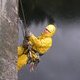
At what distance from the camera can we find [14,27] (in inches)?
227

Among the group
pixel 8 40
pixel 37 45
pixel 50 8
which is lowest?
pixel 50 8

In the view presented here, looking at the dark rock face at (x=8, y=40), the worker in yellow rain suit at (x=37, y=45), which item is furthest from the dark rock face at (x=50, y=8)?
the dark rock face at (x=8, y=40)

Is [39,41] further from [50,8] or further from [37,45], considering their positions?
Answer: [50,8]

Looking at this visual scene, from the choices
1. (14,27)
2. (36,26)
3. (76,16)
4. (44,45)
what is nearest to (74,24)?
(76,16)

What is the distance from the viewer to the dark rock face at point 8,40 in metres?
5.53

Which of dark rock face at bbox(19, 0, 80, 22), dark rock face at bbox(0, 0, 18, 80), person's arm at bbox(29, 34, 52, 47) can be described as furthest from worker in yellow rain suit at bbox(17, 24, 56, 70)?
dark rock face at bbox(19, 0, 80, 22)

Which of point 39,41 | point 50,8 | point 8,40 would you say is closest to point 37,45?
point 39,41

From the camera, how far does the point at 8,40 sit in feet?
18.5

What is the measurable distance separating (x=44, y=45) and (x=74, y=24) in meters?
4.53

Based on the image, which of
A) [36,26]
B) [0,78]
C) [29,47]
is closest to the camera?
[0,78]

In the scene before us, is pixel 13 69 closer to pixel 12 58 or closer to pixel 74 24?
pixel 12 58

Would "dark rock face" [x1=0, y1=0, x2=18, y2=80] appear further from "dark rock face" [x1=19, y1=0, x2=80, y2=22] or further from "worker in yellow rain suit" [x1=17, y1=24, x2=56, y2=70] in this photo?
"dark rock face" [x1=19, y1=0, x2=80, y2=22]

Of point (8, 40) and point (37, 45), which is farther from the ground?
point (8, 40)

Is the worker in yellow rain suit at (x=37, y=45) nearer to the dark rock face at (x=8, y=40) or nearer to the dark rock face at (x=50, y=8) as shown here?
the dark rock face at (x=8, y=40)
